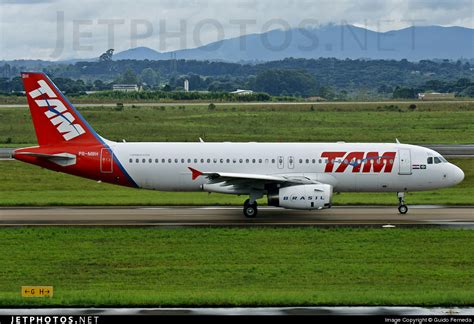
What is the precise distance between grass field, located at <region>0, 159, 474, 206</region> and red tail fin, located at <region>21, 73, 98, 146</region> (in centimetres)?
552

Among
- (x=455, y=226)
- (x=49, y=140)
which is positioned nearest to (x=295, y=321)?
(x=455, y=226)

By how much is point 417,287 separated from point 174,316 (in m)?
9.86

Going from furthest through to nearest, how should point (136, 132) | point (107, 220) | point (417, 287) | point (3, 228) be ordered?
point (136, 132)
point (107, 220)
point (3, 228)
point (417, 287)

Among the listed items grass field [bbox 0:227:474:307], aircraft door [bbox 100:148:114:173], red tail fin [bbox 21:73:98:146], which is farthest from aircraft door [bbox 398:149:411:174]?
red tail fin [bbox 21:73:98:146]

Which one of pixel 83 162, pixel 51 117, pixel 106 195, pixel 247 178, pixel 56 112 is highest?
pixel 56 112

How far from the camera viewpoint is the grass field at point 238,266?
80.4 ft

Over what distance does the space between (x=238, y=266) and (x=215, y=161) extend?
44.5ft

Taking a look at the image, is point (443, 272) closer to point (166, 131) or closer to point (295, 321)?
point (295, 321)

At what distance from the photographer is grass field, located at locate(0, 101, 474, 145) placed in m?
86.4

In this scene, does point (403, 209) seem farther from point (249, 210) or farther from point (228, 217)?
point (228, 217)

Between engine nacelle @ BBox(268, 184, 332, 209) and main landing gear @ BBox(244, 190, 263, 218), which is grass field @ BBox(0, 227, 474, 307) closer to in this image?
engine nacelle @ BBox(268, 184, 332, 209)

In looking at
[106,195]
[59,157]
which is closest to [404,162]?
[59,157]

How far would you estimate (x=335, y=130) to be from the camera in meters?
92.9

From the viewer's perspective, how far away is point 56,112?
43.7m
